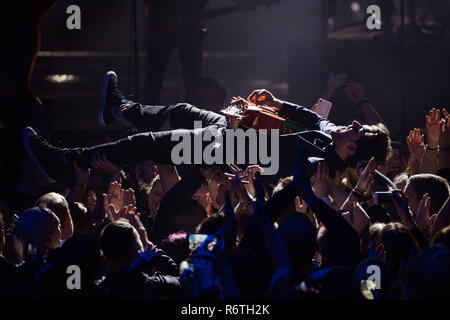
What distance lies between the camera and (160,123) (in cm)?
447

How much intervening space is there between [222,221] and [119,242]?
45 cm

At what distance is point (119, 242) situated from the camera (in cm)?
272

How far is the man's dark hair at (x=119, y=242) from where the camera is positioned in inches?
106

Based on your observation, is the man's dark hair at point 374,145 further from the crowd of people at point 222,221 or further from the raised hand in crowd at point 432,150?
the raised hand in crowd at point 432,150

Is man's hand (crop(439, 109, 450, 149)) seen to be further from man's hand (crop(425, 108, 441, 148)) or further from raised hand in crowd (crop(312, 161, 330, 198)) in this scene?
raised hand in crowd (crop(312, 161, 330, 198))

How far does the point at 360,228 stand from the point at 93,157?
174cm

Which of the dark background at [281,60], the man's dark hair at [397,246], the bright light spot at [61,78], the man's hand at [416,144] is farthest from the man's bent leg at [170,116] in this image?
the bright light spot at [61,78]

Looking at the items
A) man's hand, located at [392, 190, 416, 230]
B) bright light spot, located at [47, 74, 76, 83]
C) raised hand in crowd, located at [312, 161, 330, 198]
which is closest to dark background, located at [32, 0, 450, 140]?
bright light spot, located at [47, 74, 76, 83]

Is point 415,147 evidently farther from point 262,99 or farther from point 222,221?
point 222,221

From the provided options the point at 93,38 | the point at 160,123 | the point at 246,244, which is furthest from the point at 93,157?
the point at 93,38

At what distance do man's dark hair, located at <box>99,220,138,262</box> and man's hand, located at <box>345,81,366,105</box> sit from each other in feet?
10.2

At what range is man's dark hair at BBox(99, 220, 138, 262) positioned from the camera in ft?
8.87

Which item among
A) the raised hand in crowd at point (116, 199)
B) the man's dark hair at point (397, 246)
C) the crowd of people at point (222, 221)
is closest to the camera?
the crowd of people at point (222, 221)
